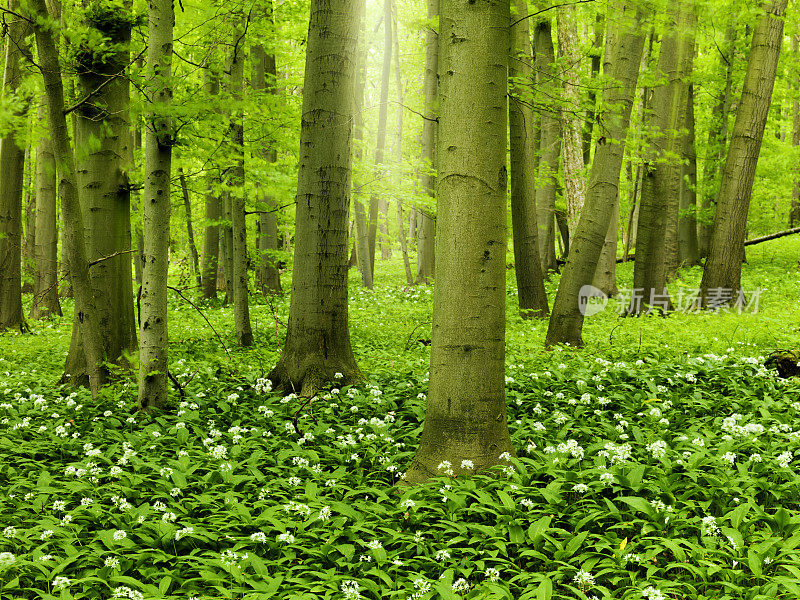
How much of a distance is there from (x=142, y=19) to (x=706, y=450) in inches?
298

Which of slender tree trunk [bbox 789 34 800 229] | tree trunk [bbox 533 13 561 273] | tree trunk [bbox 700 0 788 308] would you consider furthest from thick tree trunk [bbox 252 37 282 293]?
slender tree trunk [bbox 789 34 800 229]

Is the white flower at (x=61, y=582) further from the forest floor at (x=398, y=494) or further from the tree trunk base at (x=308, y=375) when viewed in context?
the tree trunk base at (x=308, y=375)

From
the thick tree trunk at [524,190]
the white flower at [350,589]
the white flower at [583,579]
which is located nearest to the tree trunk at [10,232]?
the thick tree trunk at [524,190]

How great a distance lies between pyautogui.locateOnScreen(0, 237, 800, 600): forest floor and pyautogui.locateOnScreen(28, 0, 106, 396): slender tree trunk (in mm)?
906

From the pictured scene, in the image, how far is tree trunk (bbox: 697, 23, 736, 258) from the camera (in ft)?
54.9

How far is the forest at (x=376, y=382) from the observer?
10.4ft

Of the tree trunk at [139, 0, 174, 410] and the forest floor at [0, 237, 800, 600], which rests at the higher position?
the tree trunk at [139, 0, 174, 410]

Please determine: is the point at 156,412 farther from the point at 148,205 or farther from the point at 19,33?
the point at 19,33

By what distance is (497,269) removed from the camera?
408 cm

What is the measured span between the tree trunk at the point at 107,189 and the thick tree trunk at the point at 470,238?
4.59 meters

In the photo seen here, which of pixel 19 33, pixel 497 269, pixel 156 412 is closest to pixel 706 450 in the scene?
pixel 497 269

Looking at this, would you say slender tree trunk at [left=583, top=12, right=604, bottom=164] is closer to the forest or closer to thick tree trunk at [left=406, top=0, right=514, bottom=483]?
the forest

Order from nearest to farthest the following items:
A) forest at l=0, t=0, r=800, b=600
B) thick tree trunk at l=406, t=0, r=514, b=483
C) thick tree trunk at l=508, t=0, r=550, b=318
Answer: forest at l=0, t=0, r=800, b=600 < thick tree trunk at l=406, t=0, r=514, b=483 < thick tree trunk at l=508, t=0, r=550, b=318

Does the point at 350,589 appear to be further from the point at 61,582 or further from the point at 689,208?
the point at 689,208
